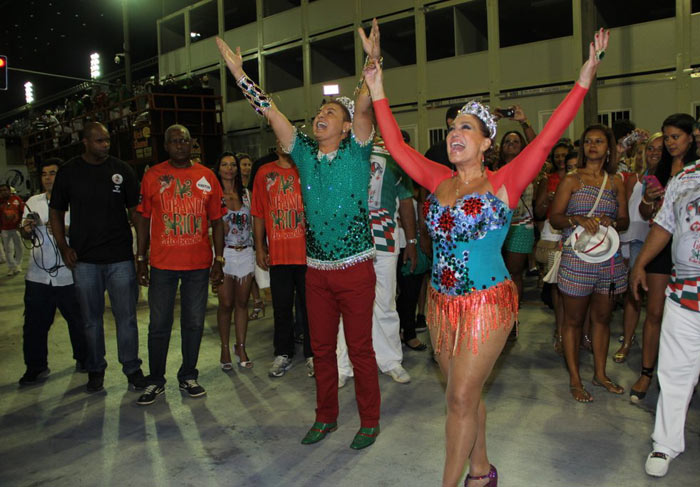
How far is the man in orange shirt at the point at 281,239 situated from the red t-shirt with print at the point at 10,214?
870cm

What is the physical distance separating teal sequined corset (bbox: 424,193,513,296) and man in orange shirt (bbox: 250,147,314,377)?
2.24 meters

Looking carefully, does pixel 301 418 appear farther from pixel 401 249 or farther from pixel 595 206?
pixel 595 206

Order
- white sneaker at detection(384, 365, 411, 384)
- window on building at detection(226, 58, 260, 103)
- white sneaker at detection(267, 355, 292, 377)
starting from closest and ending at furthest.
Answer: white sneaker at detection(384, 365, 411, 384), white sneaker at detection(267, 355, 292, 377), window on building at detection(226, 58, 260, 103)

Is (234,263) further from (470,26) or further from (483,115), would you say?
(470,26)

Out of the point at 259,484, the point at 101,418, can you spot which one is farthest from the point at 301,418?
the point at 101,418

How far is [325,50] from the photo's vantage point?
2170cm

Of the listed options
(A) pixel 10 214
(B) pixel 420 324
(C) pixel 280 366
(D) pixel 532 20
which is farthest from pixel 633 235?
(D) pixel 532 20

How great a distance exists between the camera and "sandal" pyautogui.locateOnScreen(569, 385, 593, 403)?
4.17 m

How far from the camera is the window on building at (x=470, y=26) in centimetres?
1688

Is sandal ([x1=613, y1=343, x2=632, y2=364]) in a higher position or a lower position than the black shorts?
lower

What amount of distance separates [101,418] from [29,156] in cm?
2148

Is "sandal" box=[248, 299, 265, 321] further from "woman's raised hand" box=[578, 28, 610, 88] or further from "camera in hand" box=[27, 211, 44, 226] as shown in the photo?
"woman's raised hand" box=[578, 28, 610, 88]

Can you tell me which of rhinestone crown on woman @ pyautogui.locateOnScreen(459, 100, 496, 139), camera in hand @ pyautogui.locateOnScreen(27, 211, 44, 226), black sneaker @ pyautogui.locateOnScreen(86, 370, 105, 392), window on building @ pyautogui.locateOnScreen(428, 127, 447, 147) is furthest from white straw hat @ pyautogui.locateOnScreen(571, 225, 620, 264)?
window on building @ pyautogui.locateOnScreen(428, 127, 447, 147)

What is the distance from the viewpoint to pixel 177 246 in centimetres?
444
